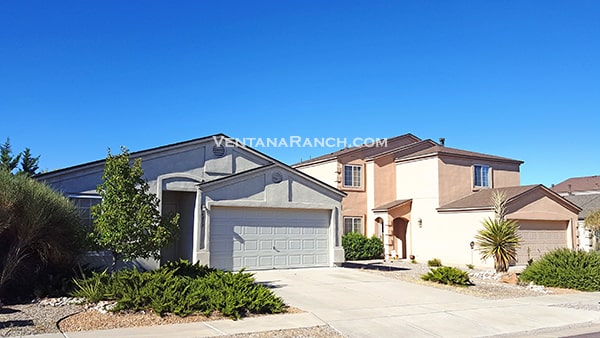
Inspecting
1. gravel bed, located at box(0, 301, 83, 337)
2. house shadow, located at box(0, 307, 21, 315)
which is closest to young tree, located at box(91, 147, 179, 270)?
gravel bed, located at box(0, 301, 83, 337)

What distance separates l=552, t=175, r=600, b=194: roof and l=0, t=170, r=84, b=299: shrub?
4901cm

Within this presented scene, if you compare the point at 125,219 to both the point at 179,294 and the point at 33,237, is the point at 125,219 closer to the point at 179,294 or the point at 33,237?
the point at 33,237

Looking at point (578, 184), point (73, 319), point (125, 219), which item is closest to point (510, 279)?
point (125, 219)

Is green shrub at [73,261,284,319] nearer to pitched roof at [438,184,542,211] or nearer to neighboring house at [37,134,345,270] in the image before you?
neighboring house at [37,134,345,270]

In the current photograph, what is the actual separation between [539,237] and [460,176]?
5.00 m

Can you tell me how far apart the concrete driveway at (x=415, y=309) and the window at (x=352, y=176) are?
40.1 feet

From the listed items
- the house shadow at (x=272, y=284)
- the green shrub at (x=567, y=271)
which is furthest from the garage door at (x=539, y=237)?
the house shadow at (x=272, y=284)

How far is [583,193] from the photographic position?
5081 centimetres

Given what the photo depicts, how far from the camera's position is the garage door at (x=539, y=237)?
25.3 m

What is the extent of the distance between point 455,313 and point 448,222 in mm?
14606

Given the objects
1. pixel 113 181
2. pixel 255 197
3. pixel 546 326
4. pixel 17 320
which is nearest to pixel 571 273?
pixel 546 326

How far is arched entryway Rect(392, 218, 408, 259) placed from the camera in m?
29.6

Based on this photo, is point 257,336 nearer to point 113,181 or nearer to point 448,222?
point 113,181

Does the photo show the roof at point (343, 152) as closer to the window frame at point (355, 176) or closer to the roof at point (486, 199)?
the window frame at point (355, 176)
